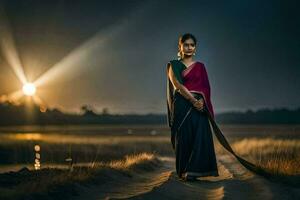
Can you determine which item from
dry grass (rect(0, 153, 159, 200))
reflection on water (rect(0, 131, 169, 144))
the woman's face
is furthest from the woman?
reflection on water (rect(0, 131, 169, 144))

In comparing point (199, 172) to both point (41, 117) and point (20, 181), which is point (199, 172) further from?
point (41, 117)

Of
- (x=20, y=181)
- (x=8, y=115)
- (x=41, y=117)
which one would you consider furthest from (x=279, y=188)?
(x=41, y=117)

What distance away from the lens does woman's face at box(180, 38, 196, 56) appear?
1265cm

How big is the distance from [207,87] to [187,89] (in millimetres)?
388

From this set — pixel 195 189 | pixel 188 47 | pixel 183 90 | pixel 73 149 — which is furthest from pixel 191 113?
pixel 73 149

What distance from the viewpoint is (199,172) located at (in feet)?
41.2

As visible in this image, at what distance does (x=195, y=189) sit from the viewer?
11.4 meters

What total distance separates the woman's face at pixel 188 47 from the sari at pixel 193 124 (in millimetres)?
199

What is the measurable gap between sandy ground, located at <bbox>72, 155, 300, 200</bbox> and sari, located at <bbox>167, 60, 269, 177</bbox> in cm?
29

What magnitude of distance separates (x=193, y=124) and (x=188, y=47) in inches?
53.3

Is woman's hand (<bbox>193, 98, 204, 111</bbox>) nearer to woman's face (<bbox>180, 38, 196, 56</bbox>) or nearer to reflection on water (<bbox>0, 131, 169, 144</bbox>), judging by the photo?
woman's face (<bbox>180, 38, 196, 56</bbox>)

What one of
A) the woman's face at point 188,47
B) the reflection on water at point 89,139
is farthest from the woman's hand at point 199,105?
the reflection on water at point 89,139

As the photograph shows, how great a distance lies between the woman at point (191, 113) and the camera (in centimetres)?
1261

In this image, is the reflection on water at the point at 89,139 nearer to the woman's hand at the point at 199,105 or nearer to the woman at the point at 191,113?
the woman at the point at 191,113
